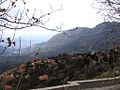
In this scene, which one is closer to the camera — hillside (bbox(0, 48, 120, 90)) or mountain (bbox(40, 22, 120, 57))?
mountain (bbox(40, 22, 120, 57))

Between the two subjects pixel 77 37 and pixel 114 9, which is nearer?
pixel 114 9

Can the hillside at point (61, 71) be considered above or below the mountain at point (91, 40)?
below

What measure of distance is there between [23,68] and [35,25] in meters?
6.48

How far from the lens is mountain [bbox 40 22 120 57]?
12.2 ft

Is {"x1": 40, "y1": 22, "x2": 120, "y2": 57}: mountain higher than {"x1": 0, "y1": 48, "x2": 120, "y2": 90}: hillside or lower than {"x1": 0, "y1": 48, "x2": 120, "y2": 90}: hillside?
higher

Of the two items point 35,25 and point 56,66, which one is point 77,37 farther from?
point 35,25

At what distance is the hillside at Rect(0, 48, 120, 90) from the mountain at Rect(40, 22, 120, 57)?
0.86 m

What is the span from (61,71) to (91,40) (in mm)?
14154

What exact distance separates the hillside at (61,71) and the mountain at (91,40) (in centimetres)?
86

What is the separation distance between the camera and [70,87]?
5477mm

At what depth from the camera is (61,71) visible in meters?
7.74

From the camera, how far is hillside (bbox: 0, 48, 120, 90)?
21.4 ft

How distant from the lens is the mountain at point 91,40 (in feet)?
12.2

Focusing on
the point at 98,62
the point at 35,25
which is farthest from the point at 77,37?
the point at 35,25
